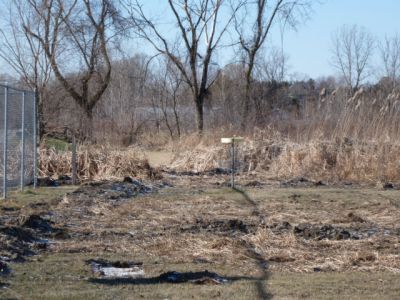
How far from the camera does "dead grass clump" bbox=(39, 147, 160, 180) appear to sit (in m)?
20.0

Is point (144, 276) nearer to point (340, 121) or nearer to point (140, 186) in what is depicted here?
point (140, 186)

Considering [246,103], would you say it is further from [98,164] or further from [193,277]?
[193,277]

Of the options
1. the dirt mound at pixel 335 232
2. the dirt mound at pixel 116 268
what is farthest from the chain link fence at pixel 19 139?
the dirt mound at pixel 116 268

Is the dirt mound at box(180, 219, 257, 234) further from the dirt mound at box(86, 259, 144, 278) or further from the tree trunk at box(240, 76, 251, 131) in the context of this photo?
the tree trunk at box(240, 76, 251, 131)

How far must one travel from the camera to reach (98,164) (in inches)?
795

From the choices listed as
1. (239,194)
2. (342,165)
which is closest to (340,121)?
(342,165)

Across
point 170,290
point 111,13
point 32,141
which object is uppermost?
point 111,13

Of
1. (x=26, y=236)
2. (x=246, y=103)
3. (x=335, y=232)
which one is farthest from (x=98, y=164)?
(x=246, y=103)

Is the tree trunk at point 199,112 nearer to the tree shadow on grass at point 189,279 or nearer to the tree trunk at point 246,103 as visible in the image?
the tree trunk at point 246,103

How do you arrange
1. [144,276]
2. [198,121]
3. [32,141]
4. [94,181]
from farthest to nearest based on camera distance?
[198,121]
[94,181]
[32,141]
[144,276]

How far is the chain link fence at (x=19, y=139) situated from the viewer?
48.8 feet

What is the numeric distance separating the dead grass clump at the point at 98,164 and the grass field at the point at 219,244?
4050 millimetres

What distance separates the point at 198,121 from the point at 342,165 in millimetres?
14720

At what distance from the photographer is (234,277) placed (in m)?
7.50
